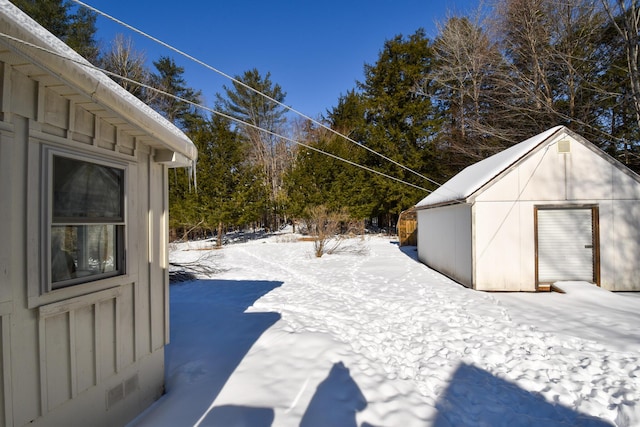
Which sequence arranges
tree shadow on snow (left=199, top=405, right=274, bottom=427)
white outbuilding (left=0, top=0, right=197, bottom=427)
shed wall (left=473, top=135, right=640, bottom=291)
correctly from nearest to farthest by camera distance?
white outbuilding (left=0, top=0, right=197, bottom=427) → tree shadow on snow (left=199, top=405, right=274, bottom=427) → shed wall (left=473, top=135, right=640, bottom=291)

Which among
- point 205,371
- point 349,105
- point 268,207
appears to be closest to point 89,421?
point 205,371

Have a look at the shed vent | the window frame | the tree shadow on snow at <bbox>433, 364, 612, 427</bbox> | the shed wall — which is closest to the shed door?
the shed wall

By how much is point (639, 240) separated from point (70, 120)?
10568 millimetres

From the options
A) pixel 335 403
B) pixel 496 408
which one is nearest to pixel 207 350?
pixel 335 403

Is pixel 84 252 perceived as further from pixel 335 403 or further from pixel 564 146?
pixel 564 146

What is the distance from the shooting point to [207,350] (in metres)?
4.10

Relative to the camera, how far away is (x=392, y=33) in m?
25.1

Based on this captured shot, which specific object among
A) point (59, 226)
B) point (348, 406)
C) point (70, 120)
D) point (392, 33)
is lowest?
point (348, 406)

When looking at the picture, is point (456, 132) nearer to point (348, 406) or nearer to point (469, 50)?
point (469, 50)

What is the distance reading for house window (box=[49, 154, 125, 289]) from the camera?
2.22 metres

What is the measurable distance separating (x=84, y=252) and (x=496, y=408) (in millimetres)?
3884

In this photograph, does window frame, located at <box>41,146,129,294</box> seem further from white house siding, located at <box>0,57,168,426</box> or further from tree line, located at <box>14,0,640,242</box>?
tree line, located at <box>14,0,640,242</box>

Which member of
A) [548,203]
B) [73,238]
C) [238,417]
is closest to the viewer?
[73,238]

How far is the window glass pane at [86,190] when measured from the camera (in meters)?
2.23
